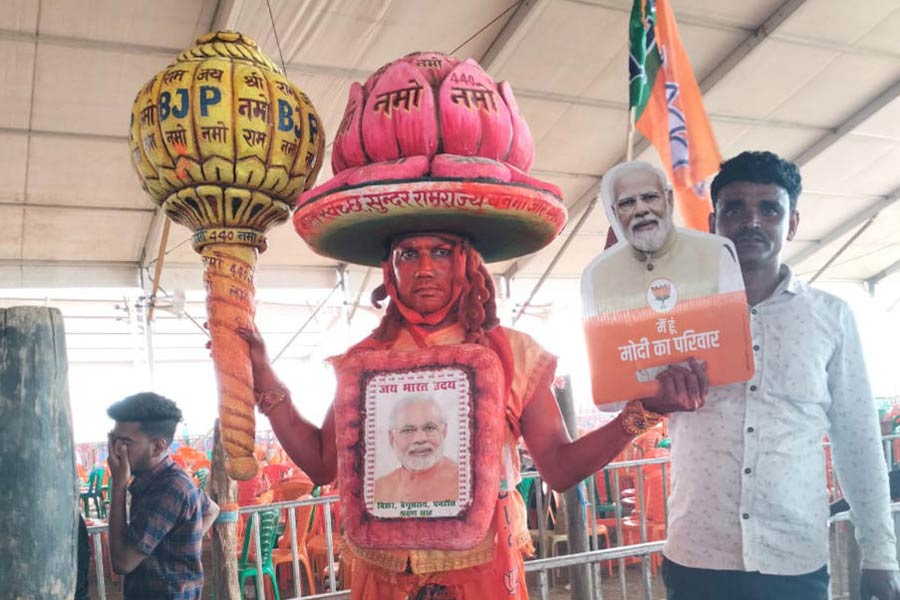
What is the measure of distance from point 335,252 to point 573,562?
1.82 meters

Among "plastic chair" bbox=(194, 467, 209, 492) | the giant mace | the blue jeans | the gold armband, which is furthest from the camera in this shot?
"plastic chair" bbox=(194, 467, 209, 492)

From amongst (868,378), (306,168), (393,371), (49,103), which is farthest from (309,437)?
(49,103)

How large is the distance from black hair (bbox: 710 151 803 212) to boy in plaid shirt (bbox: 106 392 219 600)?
2295 millimetres

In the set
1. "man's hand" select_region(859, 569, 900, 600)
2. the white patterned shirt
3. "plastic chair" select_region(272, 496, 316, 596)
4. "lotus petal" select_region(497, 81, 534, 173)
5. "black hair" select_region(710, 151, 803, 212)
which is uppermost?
"lotus petal" select_region(497, 81, 534, 173)

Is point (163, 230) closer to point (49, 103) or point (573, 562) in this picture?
point (49, 103)

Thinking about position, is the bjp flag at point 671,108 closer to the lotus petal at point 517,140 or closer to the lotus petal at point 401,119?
the lotus petal at point 517,140

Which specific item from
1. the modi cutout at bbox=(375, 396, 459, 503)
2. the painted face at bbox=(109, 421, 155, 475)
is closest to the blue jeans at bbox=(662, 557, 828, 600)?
the modi cutout at bbox=(375, 396, 459, 503)

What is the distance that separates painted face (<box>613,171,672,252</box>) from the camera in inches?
57.4

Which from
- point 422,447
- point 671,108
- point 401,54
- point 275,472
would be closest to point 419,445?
point 422,447

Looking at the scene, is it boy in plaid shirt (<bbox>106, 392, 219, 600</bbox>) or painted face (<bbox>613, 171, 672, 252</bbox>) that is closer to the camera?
painted face (<bbox>613, 171, 672, 252</bbox>)

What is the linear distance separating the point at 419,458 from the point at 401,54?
5713 millimetres

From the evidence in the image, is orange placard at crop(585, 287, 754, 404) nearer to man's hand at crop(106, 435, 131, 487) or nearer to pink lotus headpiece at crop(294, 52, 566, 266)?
pink lotus headpiece at crop(294, 52, 566, 266)

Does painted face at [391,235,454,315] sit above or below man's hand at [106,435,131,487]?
above

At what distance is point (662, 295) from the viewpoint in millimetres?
1446
